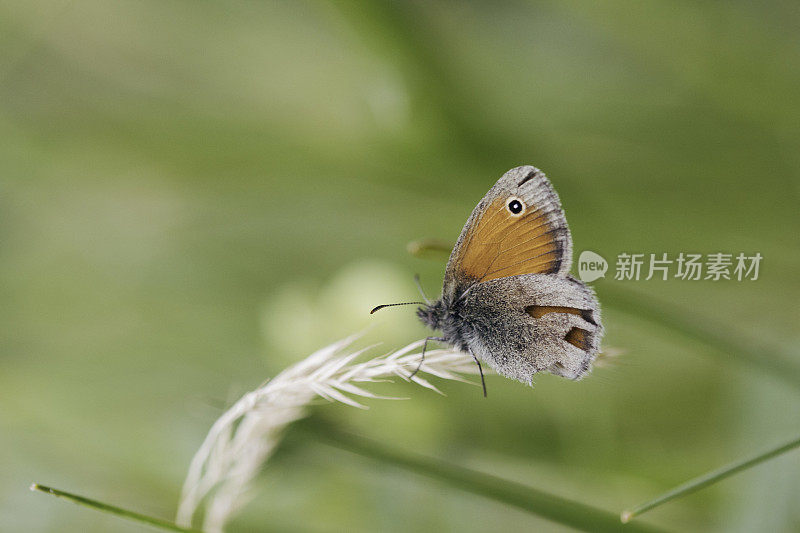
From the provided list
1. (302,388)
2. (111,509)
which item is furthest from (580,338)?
(111,509)

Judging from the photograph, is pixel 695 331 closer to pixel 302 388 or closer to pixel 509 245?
pixel 509 245

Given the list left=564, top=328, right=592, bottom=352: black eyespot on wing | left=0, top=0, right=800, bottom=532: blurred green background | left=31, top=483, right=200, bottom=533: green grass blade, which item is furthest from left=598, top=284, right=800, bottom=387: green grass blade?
left=31, top=483, right=200, bottom=533: green grass blade

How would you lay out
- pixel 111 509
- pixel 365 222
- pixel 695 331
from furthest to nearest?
1. pixel 365 222
2. pixel 695 331
3. pixel 111 509

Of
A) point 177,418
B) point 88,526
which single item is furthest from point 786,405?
point 88,526

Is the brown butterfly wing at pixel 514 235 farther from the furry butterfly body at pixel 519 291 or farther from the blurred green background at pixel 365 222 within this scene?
the blurred green background at pixel 365 222

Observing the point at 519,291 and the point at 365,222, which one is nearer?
the point at 519,291

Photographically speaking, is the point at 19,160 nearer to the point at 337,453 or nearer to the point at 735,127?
the point at 337,453
